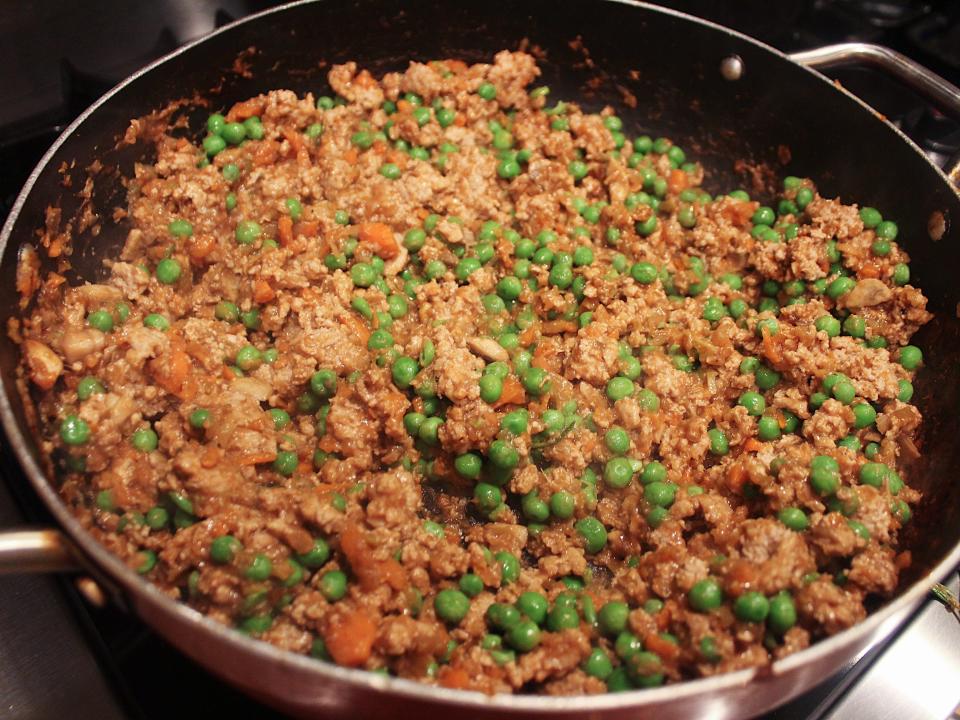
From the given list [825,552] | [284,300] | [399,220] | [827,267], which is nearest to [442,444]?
[284,300]

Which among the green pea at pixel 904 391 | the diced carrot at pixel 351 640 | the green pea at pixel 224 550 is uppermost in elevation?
the green pea at pixel 904 391

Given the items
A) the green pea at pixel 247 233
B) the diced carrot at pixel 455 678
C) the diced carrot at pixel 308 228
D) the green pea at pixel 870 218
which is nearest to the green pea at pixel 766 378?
the green pea at pixel 870 218

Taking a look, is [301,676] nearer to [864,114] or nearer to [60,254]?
[60,254]

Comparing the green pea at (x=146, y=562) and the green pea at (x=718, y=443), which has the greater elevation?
the green pea at (x=718, y=443)

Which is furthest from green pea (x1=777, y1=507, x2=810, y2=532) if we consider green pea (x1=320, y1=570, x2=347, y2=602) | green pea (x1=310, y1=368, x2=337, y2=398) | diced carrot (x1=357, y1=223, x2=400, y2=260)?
diced carrot (x1=357, y1=223, x2=400, y2=260)

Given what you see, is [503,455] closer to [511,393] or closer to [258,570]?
[511,393]

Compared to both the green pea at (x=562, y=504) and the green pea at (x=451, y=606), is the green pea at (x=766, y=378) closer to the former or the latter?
the green pea at (x=562, y=504)
